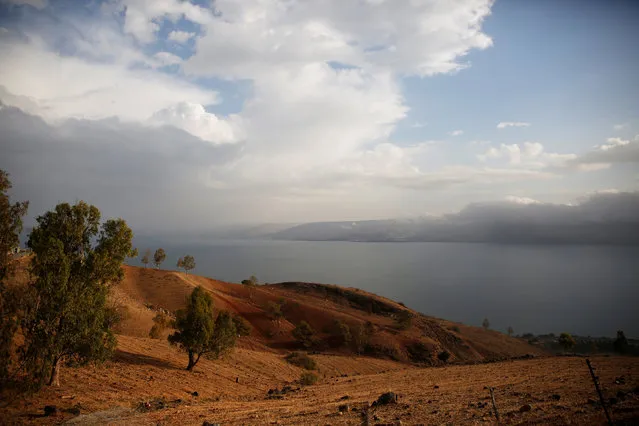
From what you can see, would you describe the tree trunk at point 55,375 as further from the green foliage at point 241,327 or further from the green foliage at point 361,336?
the green foliage at point 361,336

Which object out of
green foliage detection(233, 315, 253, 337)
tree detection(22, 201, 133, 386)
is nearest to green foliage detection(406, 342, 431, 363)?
green foliage detection(233, 315, 253, 337)

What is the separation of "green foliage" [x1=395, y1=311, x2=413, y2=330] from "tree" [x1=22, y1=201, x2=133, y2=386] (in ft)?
200

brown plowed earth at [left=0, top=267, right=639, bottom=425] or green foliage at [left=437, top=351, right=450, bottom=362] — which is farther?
green foliage at [left=437, top=351, right=450, bottom=362]

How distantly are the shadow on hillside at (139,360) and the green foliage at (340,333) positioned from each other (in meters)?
36.9

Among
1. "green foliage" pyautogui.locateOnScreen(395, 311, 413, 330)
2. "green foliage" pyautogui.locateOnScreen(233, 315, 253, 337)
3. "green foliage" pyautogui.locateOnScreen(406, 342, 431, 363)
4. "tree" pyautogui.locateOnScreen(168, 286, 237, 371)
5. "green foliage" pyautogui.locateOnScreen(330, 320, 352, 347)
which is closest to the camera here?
"tree" pyautogui.locateOnScreen(168, 286, 237, 371)

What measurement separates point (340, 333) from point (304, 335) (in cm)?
802

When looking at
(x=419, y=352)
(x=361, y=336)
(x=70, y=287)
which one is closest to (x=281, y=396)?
(x=70, y=287)

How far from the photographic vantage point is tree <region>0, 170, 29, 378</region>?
1225 cm

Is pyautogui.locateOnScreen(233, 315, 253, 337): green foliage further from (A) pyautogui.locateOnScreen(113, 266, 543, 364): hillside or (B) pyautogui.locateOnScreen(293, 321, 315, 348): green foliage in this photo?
(B) pyautogui.locateOnScreen(293, 321, 315, 348): green foliage

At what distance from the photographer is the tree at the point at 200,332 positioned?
25.2 metres

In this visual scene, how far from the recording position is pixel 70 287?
1561 cm

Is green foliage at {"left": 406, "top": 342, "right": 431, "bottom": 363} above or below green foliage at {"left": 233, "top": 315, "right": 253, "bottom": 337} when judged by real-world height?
below

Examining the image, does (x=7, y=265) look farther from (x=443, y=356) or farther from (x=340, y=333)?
(x=443, y=356)

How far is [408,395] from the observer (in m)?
17.9
